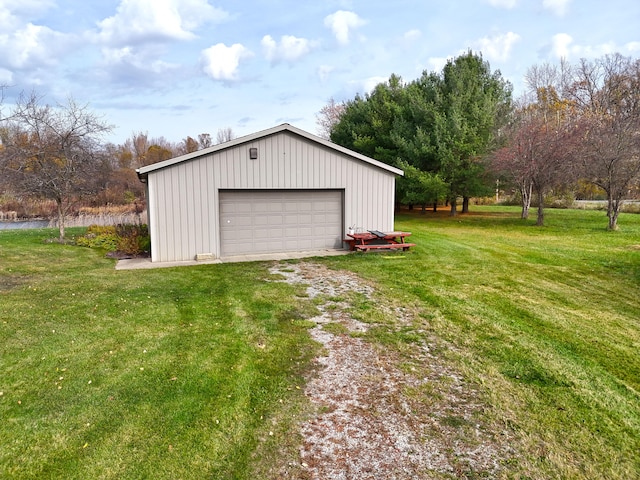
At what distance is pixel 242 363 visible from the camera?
425 centimetres

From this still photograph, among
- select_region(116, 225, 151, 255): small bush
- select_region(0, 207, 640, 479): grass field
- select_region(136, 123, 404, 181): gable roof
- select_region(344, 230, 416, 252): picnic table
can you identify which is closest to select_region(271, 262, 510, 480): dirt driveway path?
select_region(0, 207, 640, 479): grass field

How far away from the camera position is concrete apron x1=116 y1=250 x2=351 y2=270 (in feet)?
31.5

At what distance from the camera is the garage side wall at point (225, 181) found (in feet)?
32.7

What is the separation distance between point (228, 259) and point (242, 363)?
6.40 meters

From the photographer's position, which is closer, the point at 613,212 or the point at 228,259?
the point at 228,259

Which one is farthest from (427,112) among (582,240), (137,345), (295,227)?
(137,345)

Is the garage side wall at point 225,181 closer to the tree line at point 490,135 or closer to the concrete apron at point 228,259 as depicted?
the concrete apron at point 228,259

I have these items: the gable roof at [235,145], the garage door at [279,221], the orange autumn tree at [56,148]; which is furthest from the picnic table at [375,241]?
the orange autumn tree at [56,148]

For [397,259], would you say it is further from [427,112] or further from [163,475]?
[427,112]

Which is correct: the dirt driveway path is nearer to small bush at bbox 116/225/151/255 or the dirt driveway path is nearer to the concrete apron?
the concrete apron

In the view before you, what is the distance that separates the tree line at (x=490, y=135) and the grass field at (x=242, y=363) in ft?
27.8

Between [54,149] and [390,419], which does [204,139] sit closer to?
[54,149]

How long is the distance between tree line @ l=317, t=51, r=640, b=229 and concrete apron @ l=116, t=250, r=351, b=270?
11177 mm

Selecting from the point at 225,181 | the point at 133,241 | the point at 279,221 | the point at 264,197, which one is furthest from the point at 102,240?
the point at 279,221
